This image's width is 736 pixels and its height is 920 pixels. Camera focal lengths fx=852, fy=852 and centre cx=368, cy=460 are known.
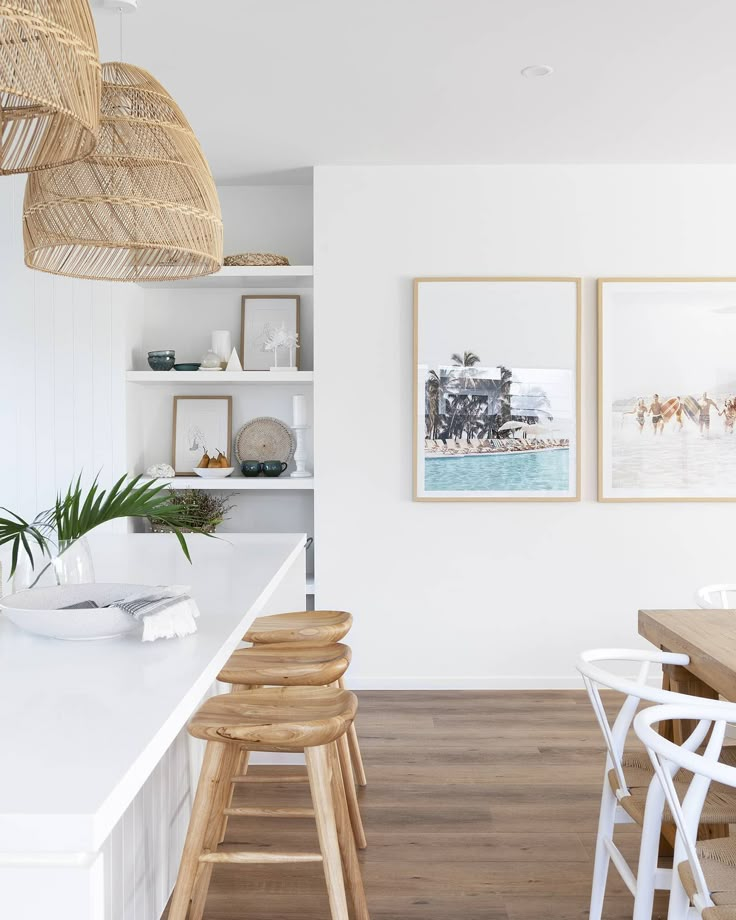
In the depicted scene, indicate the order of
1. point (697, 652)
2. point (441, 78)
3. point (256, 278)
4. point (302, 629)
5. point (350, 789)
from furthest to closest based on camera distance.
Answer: point (256, 278), point (441, 78), point (302, 629), point (350, 789), point (697, 652)

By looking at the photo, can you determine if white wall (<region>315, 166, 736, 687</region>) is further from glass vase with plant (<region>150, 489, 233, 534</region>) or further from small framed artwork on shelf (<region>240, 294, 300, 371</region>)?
glass vase with plant (<region>150, 489, 233, 534</region>)

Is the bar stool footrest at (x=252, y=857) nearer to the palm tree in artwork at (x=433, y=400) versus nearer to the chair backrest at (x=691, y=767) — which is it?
the chair backrest at (x=691, y=767)

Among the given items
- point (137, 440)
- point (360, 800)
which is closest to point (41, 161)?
point (360, 800)

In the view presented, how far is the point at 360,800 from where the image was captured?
2.95 meters

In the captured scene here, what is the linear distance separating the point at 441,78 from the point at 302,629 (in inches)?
82.4

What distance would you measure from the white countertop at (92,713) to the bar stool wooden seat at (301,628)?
46cm

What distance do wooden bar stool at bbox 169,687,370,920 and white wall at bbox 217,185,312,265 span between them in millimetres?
3129

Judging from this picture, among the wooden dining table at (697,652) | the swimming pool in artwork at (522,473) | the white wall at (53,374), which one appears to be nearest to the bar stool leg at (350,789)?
the wooden dining table at (697,652)

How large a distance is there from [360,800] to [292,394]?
237 cm

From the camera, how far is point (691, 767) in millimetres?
1354

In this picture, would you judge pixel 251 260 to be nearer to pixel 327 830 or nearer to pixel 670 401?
pixel 670 401

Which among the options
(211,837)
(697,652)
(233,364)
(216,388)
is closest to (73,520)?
(211,837)

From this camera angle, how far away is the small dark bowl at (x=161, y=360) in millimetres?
4395

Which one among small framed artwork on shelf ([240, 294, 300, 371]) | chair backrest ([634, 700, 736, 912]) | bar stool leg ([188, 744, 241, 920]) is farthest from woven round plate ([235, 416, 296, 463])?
chair backrest ([634, 700, 736, 912])
